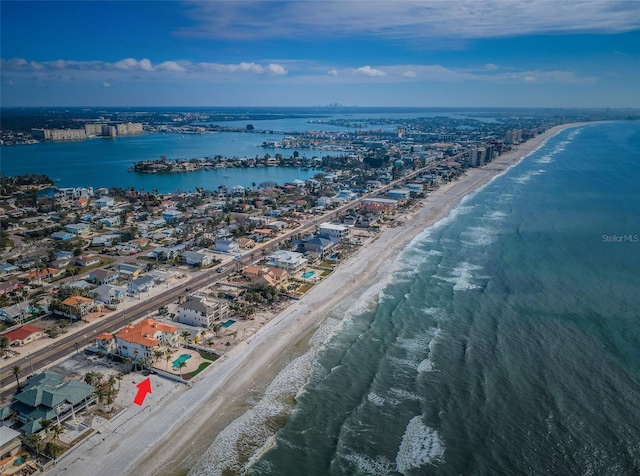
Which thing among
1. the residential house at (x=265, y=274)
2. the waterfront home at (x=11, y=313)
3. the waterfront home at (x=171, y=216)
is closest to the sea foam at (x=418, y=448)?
the residential house at (x=265, y=274)

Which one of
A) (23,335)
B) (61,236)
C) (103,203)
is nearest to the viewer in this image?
(23,335)

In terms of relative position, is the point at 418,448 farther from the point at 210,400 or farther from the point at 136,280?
the point at 136,280

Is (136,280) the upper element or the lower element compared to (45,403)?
upper

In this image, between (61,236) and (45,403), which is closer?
(45,403)

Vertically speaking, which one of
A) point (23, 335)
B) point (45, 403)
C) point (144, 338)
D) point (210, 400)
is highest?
point (144, 338)

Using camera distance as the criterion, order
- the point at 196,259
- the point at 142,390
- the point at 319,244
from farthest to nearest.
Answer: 1. the point at 319,244
2. the point at 196,259
3. the point at 142,390

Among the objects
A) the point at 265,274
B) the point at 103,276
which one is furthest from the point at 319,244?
the point at 103,276

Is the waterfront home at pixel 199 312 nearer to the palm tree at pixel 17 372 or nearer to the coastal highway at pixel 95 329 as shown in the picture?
the coastal highway at pixel 95 329
